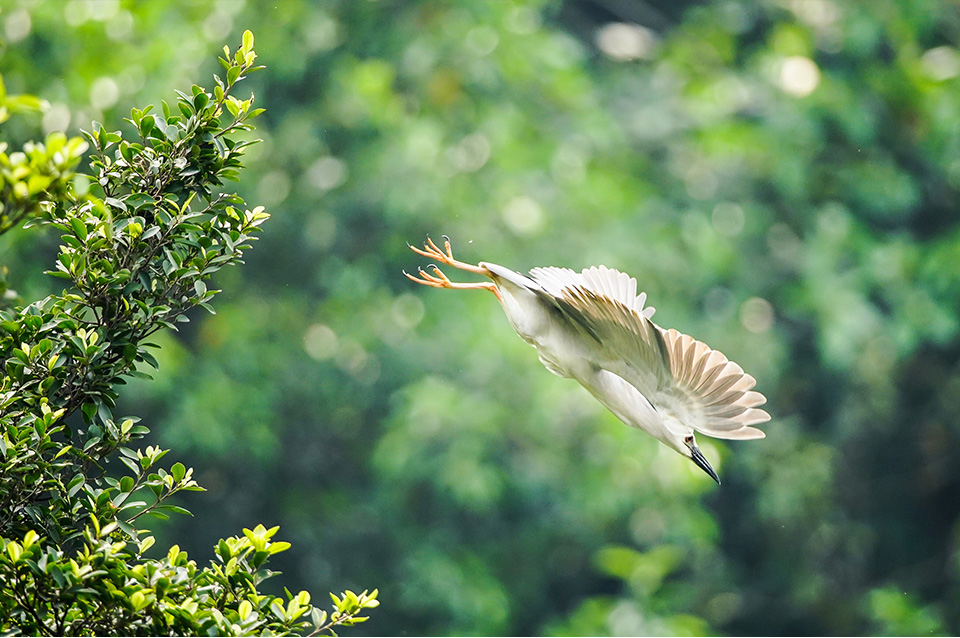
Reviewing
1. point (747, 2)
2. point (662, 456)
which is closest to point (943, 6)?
point (747, 2)

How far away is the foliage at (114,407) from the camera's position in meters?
0.88

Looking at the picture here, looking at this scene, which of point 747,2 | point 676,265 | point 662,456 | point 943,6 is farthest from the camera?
point 747,2

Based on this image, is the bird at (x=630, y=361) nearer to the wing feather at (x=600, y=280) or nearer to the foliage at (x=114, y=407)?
the wing feather at (x=600, y=280)

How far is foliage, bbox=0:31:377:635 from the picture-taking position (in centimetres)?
88

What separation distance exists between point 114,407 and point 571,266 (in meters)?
2.88

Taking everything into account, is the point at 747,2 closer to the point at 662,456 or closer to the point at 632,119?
the point at 632,119

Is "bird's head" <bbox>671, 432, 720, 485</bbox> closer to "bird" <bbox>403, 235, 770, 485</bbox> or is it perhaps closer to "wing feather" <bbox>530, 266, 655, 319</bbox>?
"bird" <bbox>403, 235, 770, 485</bbox>

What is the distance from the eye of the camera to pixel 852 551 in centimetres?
418

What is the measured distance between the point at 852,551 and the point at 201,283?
3817mm

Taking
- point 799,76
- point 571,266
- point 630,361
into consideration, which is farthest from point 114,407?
point 799,76

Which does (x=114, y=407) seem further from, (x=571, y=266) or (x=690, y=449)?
(x=571, y=266)

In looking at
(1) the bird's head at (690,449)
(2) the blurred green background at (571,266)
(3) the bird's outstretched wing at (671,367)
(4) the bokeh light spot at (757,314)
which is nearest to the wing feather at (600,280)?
(3) the bird's outstretched wing at (671,367)

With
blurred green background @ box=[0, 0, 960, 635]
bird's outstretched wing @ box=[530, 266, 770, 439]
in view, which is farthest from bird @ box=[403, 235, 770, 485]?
blurred green background @ box=[0, 0, 960, 635]

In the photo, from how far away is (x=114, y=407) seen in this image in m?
0.97
